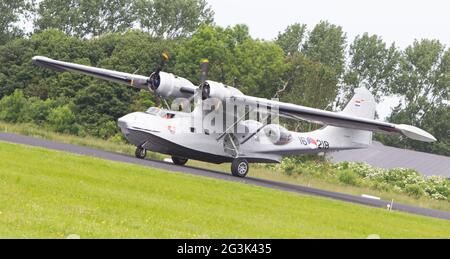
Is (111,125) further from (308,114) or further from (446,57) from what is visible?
(446,57)

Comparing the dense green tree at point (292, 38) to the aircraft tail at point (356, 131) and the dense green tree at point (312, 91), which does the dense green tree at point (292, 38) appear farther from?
the aircraft tail at point (356, 131)

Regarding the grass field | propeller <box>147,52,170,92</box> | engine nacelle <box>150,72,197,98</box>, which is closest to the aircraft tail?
engine nacelle <box>150,72,197,98</box>

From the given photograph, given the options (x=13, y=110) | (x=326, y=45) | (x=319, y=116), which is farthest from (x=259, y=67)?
(x=319, y=116)

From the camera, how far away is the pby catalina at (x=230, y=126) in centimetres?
3288

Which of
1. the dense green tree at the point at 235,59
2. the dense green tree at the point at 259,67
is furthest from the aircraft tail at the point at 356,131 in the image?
the dense green tree at the point at 259,67

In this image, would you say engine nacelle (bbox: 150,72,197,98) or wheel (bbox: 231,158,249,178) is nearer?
wheel (bbox: 231,158,249,178)

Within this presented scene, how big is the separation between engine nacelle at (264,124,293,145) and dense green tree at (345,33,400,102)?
66.7 m

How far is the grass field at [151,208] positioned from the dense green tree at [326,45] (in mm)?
77569

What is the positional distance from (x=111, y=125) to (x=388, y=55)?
4850 centimetres

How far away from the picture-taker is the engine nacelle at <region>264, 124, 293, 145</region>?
35672mm

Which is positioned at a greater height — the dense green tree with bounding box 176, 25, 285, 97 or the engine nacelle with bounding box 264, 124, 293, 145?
the dense green tree with bounding box 176, 25, 285, 97

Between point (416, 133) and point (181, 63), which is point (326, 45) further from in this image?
point (416, 133)

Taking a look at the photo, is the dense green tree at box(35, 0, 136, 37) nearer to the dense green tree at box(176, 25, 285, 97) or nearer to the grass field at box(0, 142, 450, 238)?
the dense green tree at box(176, 25, 285, 97)

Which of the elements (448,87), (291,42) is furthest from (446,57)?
(291,42)
